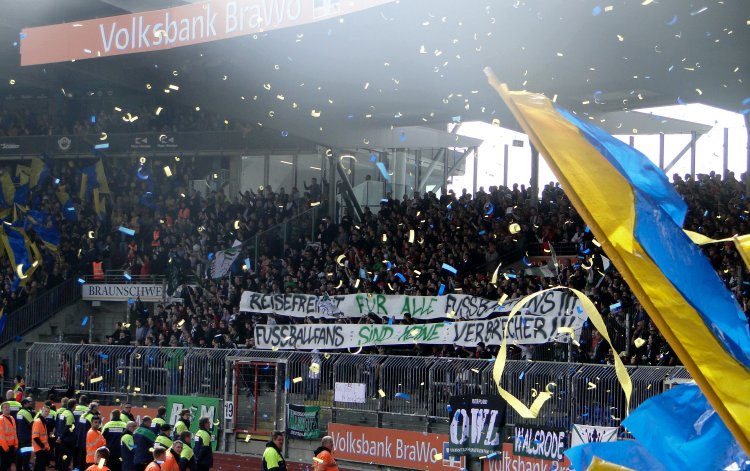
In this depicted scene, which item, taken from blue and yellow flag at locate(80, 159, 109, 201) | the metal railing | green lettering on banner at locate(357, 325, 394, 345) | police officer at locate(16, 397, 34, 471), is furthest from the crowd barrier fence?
blue and yellow flag at locate(80, 159, 109, 201)

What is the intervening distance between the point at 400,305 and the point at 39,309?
14.9 meters

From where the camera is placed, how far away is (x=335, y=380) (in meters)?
20.7

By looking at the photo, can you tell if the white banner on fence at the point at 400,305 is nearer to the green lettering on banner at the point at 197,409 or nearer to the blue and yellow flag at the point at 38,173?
the green lettering on banner at the point at 197,409

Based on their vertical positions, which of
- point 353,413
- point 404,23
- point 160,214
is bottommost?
point 353,413

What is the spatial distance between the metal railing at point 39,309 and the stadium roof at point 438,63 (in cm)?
762

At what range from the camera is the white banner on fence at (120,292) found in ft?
102

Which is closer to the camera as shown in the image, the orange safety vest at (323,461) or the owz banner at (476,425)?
the orange safety vest at (323,461)

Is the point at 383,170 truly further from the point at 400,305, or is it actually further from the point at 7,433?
the point at 7,433

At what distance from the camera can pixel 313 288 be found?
85.7 ft

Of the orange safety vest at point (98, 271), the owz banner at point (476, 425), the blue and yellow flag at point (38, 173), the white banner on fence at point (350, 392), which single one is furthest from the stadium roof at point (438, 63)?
the white banner on fence at point (350, 392)

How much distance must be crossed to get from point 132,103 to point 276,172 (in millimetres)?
7738

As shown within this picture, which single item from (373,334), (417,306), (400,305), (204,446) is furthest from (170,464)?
(400,305)

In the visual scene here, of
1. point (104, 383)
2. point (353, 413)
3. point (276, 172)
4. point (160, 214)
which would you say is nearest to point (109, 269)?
point (160, 214)

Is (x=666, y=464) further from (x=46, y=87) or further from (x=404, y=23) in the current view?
(x=46, y=87)
